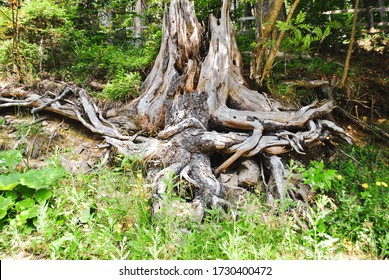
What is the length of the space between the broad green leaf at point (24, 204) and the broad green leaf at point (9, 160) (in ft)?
2.90

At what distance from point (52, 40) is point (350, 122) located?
7357mm

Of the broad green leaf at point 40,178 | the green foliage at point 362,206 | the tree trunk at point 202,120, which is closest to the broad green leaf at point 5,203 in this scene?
the broad green leaf at point 40,178

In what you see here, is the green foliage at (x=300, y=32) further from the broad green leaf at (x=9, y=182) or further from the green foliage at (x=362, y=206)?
the broad green leaf at (x=9, y=182)

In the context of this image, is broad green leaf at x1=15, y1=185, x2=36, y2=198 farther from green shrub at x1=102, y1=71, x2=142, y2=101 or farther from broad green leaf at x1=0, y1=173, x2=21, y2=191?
green shrub at x1=102, y1=71, x2=142, y2=101

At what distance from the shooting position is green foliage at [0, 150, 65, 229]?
2982 mm

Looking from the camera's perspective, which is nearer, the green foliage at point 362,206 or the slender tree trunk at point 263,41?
the green foliage at point 362,206

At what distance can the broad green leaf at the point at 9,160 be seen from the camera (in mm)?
3781

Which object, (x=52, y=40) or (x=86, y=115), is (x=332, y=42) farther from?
(x=52, y=40)

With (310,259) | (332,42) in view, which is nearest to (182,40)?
(310,259)

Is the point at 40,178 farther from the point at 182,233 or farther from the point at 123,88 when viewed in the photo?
the point at 123,88

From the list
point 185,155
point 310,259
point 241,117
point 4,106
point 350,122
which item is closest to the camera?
point 310,259

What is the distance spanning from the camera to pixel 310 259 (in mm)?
2541

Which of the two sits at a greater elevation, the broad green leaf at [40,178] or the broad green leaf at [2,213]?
the broad green leaf at [40,178]
